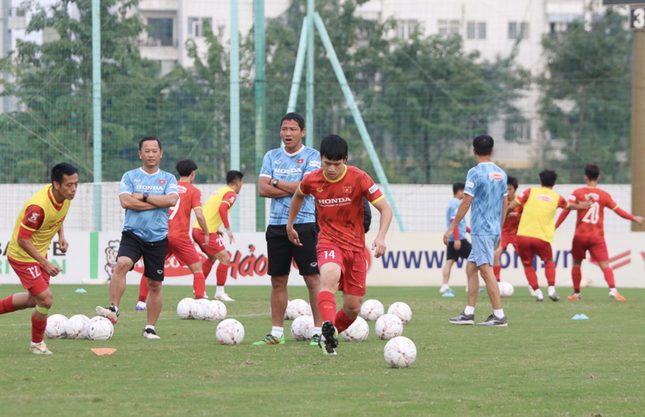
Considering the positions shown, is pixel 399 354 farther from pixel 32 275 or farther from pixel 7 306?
pixel 7 306

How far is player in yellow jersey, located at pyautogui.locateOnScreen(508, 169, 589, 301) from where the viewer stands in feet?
48.0

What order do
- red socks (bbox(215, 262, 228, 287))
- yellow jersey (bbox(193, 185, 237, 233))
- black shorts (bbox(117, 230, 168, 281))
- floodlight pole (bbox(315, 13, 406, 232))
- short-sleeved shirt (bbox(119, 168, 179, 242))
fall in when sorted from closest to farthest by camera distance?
1. black shorts (bbox(117, 230, 168, 281))
2. short-sleeved shirt (bbox(119, 168, 179, 242))
3. red socks (bbox(215, 262, 228, 287))
4. yellow jersey (bbox(193, 185, 237, 233))
5. floodlight pole (bbox(315, 13, 406, 232))

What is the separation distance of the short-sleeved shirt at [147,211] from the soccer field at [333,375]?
3.70 feet

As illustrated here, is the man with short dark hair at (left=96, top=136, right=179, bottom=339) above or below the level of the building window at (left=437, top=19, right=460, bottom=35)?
below

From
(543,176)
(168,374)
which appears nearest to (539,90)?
(543,176)

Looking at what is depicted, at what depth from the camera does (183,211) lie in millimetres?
→ 12625

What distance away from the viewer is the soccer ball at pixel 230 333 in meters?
8.19

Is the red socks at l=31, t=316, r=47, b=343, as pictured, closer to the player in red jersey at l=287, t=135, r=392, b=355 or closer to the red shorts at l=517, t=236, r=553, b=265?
the player in red jersey at l=287, t=135, r=392, b=355

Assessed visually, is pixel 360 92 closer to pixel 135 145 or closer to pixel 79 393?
pixel 135 145

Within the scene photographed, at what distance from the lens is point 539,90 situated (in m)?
22.1

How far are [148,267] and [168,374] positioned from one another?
285 cm

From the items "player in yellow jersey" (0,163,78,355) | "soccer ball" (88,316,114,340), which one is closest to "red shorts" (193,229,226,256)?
"soccer ball" (88,316,114,340)

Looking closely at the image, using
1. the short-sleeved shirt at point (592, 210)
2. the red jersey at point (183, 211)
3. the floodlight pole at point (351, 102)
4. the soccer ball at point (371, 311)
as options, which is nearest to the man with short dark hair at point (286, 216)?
the soccer ball at point (371, 311)

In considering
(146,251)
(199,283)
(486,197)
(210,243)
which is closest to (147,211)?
(146,251)
